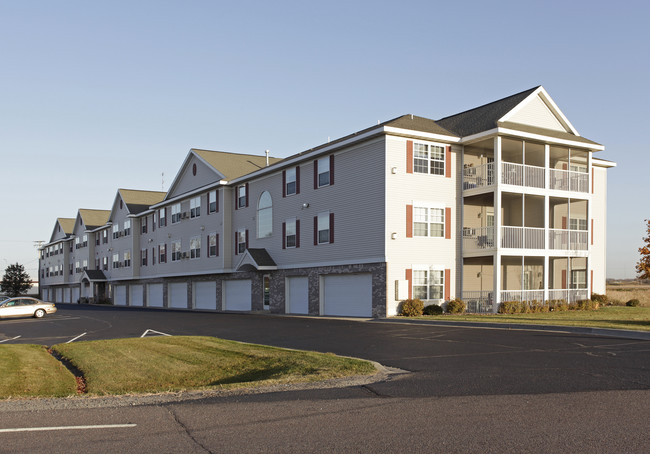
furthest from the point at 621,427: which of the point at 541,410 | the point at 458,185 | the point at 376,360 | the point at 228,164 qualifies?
the point at 228,164

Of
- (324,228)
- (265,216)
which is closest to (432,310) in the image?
(324,228)

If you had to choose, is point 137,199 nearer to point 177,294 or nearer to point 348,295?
point 177,294

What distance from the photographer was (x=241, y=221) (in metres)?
42.5

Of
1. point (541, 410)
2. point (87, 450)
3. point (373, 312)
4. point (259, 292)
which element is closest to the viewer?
point (87, 450)

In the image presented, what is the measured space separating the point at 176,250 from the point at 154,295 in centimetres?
914

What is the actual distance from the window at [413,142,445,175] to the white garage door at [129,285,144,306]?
129 ft

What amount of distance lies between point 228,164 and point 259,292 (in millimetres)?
10948

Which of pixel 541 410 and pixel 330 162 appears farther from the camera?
pixel 330 162

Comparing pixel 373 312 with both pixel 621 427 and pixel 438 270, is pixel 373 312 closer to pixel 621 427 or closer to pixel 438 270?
pixel 438 270

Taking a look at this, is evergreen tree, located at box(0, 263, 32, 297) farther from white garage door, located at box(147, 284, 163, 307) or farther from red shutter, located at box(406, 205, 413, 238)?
red shutter, located at box(406, 205, 413, 238)

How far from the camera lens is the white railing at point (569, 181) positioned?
3206 cm

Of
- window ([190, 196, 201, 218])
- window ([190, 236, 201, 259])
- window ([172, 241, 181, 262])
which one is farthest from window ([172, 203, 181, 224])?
window ([190, 236, 201, 259])

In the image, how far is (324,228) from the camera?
33500 millimetres

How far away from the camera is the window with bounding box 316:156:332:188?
33344 millimetres
